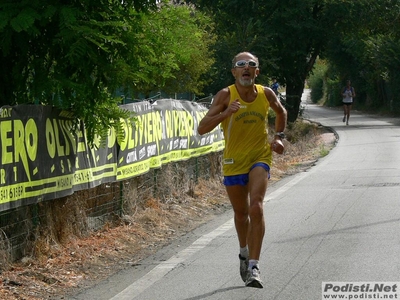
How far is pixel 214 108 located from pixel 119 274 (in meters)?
1.98

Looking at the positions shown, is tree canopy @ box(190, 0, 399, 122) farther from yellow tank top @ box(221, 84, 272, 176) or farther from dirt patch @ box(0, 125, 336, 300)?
yellow tank top @ box(221, 84, 272, 176)

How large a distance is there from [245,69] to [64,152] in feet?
8.18

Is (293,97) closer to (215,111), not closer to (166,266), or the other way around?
(166,266)

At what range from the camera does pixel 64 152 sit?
9.11 m

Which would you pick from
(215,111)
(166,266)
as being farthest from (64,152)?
(215,111)

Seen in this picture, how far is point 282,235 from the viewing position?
33.7 ft

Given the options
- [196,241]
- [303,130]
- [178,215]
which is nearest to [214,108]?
[196,241]

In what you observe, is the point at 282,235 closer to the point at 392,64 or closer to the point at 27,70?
the point at 27,70

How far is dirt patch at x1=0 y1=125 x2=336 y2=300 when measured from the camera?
7.76 metres

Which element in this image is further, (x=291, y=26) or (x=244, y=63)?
(x=291, y=26)

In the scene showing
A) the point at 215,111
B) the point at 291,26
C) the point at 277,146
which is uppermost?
the point at 291,26

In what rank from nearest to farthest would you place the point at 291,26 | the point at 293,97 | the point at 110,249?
the point at 110,249 < the point at 291,26 < the point at 293,97

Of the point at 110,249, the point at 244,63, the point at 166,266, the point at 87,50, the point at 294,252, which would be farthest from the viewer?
the point at 110,249

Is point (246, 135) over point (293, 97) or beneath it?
over
